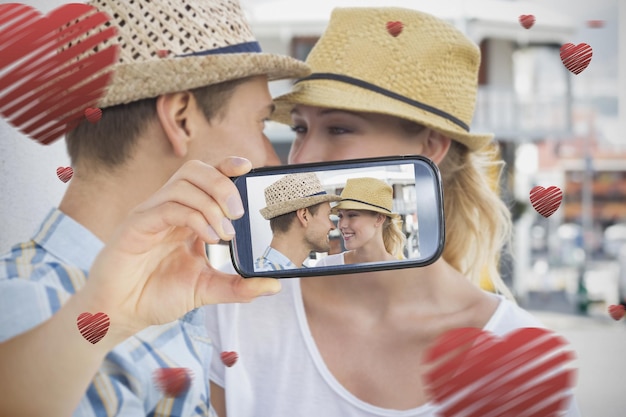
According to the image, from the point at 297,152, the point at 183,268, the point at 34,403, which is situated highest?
the point at 297,152

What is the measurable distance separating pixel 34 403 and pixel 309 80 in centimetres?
44

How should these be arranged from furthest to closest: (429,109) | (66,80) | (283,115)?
(283,115) → (429,109) → (66,80)

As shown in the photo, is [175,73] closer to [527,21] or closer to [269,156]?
[269,156]

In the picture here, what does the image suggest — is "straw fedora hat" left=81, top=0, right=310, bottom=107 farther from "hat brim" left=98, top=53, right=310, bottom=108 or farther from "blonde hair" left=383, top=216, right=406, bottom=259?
"blonde hair" left=383, top=216, right=406, bottom=259

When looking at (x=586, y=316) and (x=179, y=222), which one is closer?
(x=179, y=222)

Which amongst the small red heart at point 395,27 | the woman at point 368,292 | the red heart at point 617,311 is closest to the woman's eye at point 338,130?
the woman at point 368,292

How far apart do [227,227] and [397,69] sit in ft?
1.05

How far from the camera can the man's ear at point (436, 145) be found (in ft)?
2.70

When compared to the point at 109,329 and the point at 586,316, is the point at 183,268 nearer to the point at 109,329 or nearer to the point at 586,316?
the point at 109,329

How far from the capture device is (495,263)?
0.92 meters

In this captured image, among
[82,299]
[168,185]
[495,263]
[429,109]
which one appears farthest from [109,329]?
[495,263]

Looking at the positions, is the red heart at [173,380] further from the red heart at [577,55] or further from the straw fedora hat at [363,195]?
the red heart at [577,55]

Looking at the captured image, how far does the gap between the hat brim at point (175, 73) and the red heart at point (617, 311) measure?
1.35ft

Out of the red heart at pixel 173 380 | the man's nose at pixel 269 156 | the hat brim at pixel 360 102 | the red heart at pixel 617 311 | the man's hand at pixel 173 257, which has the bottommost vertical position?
the red heart at pixel 173 380
